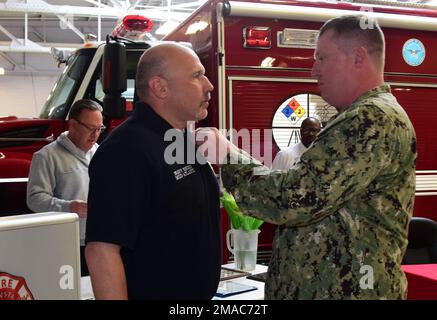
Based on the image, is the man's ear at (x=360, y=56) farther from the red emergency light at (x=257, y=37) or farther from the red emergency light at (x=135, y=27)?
the red emergency light at (x=135, y=27)

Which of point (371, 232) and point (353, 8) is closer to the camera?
point (371, 232)

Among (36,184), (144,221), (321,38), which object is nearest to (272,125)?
(36,184)

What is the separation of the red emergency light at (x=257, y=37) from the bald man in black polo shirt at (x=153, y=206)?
2.92 meters

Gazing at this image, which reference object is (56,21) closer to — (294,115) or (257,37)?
(257,37)

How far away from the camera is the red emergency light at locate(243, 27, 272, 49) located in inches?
186

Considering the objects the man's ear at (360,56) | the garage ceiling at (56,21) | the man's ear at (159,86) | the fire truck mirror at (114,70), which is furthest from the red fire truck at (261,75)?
the garage ceiling at (56,21)

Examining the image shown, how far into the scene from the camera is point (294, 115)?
4910 millimetres

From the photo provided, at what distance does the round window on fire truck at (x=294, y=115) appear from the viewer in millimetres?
4844

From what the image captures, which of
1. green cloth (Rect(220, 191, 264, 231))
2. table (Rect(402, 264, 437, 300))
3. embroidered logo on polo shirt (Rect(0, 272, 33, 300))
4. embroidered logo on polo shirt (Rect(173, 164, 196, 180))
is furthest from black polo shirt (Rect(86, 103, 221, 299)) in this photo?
table (Rect(402, 264, 437, 300))

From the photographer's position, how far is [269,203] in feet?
5.74

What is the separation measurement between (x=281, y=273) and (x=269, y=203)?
261 mm

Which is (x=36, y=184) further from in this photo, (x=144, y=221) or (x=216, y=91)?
(x=144, y=221)
